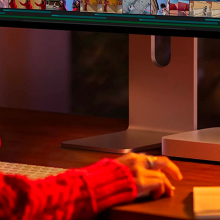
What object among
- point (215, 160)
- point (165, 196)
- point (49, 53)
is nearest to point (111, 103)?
point (49, 53)

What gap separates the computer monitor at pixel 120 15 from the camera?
3.51 ft

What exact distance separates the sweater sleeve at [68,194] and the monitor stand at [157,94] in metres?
0.45

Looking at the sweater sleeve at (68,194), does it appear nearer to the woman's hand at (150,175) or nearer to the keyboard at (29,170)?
the woman's hand at (150,175)

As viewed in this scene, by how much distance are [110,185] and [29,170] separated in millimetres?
237

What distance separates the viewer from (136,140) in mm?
1212

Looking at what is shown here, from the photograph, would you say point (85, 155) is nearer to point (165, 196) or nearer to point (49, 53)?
point (165, 196)

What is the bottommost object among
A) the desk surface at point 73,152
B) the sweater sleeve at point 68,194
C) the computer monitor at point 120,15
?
the desk surface at point 73,152

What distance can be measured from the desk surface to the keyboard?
72 millimetres

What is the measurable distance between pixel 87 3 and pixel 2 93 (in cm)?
67

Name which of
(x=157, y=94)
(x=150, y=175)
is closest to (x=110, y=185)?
(x=150, y=175)

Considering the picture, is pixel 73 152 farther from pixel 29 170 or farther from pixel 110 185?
pixel 110 185

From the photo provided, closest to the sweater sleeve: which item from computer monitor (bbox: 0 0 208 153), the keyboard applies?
the keyboard

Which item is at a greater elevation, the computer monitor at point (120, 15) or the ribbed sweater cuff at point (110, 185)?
the computer monitor at point (120, 15)

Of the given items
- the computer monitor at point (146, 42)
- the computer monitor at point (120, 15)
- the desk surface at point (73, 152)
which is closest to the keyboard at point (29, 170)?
the desk surface at point (73, 152)
